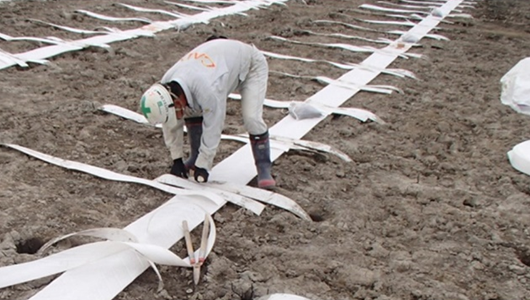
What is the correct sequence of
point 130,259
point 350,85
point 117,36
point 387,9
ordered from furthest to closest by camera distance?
point 387,9 < point 117,36 < point 350,85 < point 130,259

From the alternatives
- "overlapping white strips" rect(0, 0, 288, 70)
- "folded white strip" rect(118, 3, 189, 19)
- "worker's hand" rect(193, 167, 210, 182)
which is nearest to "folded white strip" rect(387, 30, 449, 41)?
"overlapping white strips" rect(0, 0, 288, 70)

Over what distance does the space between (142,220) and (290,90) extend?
8.68 ft

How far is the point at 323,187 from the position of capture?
3338mm

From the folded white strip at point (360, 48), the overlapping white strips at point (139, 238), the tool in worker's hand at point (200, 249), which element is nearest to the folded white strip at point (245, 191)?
the overlapping white strips at point (139, 238)

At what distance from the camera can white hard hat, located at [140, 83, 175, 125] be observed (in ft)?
8.73

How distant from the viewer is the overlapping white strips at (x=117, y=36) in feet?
16.8

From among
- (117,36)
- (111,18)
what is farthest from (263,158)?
(111,18)

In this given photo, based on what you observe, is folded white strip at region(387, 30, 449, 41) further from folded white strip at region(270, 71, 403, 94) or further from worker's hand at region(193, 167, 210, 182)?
worker's hand at region(193, 167, 210, 182)

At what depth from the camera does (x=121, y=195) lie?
308 centimetres

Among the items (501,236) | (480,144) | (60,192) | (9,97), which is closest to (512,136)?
(480,144)

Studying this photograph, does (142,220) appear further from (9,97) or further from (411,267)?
(9,97)

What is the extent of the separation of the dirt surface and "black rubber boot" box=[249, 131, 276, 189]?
0.16 metres

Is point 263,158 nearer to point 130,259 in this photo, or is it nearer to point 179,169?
point 179,169

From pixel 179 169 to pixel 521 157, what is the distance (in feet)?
7.74
